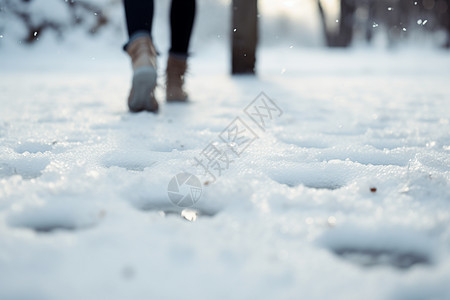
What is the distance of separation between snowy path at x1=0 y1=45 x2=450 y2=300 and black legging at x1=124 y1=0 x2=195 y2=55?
51 cm

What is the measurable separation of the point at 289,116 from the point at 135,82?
0.74m

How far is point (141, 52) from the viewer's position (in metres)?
1.80

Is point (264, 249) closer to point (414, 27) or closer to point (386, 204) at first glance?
point (386, 204)

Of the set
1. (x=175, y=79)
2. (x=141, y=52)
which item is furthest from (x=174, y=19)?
(x=141, y=52)

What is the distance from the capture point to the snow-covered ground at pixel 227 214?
1.92 ft

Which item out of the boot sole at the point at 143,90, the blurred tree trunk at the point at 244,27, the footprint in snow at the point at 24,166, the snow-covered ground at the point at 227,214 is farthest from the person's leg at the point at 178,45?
the blurred tree trunk at the point at 244,27

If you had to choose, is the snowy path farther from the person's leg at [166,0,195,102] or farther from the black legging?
the person's leg at [166,0,195,102]

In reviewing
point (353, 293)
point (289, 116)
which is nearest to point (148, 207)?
point (353, 293)

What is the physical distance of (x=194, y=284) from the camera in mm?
575

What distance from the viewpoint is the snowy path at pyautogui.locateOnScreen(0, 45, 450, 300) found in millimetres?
584

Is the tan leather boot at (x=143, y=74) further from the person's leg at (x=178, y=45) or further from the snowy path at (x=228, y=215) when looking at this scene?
the person's leg at (x=178, y=45)

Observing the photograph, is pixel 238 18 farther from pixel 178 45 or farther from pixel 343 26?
pixel 343 26

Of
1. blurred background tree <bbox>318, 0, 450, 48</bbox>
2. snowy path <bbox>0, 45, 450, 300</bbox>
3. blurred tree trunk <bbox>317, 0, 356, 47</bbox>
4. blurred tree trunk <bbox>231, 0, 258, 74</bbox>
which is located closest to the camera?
snowy path <bbox>0, 45, 450, 300</bbox>

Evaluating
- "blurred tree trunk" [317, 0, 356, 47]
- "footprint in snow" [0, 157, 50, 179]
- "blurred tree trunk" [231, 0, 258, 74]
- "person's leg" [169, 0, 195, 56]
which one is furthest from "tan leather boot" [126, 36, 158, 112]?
"blurred tree trunk" [317, 0, 356, 47]
